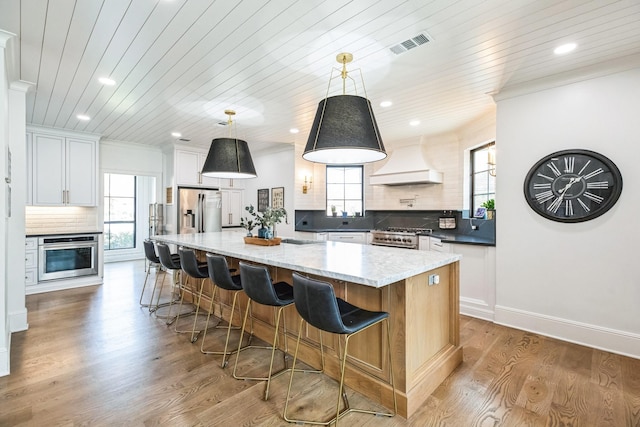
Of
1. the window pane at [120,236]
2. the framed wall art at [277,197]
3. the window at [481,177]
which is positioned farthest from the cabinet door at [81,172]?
the window at [481,177]

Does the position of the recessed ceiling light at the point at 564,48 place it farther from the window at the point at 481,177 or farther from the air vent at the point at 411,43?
the window at the point at 481,177

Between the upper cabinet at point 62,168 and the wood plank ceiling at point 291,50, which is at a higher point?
the wood plank ceiling at point 291,50

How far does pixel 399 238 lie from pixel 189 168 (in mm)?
4220

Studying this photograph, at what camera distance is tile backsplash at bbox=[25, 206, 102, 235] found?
16.8 ft

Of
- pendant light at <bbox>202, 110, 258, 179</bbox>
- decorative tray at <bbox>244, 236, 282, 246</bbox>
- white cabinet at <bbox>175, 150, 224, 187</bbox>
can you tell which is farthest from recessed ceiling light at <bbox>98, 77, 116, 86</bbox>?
white cabinet at <bbox>175, 150, 224, 187</bbox>

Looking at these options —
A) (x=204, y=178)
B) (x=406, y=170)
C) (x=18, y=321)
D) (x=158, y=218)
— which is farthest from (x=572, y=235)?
(x=158, y=218)

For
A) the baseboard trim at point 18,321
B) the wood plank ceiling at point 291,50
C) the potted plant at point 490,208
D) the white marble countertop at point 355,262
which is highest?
the wood plank ceiling at point 291,50

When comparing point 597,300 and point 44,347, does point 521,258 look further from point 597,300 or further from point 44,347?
point 44,347

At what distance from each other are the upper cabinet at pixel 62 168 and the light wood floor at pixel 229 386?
2.64m

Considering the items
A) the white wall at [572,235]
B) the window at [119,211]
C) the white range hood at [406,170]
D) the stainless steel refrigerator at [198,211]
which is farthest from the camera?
the window at [119,211]

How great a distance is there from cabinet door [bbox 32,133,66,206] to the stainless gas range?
5.21 m

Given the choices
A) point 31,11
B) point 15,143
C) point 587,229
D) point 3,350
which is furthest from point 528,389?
point 15,143

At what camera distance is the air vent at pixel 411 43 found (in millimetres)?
2246

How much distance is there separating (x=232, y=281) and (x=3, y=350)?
176 cm
